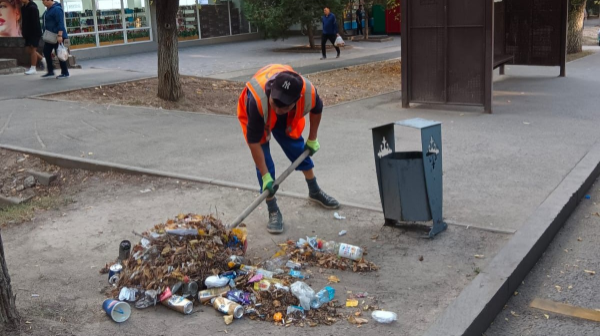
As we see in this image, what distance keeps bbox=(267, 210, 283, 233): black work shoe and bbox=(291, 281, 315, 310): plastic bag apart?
4.14 ft

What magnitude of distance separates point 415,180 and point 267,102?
1.30 metres

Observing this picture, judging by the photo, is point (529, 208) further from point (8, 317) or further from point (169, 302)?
point (8, 317)

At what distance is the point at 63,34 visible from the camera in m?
13.8

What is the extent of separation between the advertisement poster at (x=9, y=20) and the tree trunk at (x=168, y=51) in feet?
24.9

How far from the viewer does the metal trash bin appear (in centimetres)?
511

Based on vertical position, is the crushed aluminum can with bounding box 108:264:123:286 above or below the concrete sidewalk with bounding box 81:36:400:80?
below

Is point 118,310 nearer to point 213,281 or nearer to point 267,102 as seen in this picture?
point 213,281

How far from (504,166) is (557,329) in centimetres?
338

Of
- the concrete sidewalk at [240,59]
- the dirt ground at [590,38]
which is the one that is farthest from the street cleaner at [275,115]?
the dirt ground at [590,38]

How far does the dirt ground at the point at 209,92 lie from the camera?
1141 centimetres

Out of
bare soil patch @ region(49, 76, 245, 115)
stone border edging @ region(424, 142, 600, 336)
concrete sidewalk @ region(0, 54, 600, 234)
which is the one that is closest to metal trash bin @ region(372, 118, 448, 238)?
concrete sidewalk @ region(0, 54, 600, 234)

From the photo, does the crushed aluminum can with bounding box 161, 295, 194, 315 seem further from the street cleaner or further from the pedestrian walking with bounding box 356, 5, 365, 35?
the pedestrian walking with bounding box 356, 5, 365, 35

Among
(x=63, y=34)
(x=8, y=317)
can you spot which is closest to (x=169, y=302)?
(x=8, y=317)

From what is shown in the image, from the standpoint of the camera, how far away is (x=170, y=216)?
593 centimetres
